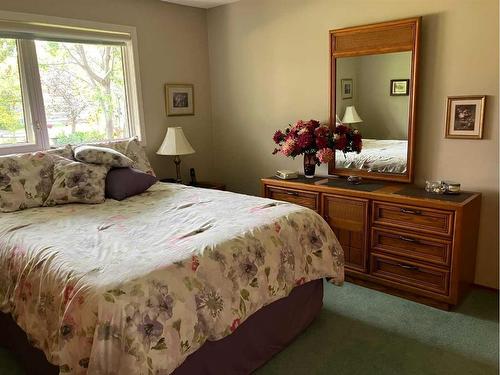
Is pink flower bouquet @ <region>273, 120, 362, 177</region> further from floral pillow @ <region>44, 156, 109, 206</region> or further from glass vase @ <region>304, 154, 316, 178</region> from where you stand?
floral pillow @ <region>44, 156, 109, 206</region>

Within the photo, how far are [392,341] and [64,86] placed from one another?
3.25 metres

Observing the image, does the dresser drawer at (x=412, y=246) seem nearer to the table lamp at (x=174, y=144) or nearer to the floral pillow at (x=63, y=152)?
the table lamp at (x=174, y=144)

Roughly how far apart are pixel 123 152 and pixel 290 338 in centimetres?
207

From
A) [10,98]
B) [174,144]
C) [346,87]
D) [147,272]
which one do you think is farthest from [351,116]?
[10,98]

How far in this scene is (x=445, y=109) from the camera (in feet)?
9.37

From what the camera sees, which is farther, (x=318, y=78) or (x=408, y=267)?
(x=318, y=78)

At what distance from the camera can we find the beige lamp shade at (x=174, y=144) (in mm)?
3785

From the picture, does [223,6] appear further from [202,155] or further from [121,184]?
[121,184]

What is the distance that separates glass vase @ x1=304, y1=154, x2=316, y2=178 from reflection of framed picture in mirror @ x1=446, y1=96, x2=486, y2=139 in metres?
1.07

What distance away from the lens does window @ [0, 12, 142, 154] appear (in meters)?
3.09

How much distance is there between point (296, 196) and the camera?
3.37m

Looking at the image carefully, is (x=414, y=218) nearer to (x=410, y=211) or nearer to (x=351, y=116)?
(x=410, y=211)

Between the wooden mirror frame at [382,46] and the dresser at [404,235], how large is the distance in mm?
143

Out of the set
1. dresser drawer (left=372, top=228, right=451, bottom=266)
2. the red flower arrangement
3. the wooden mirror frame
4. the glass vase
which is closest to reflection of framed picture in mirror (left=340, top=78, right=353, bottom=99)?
the wooden mirror frame
